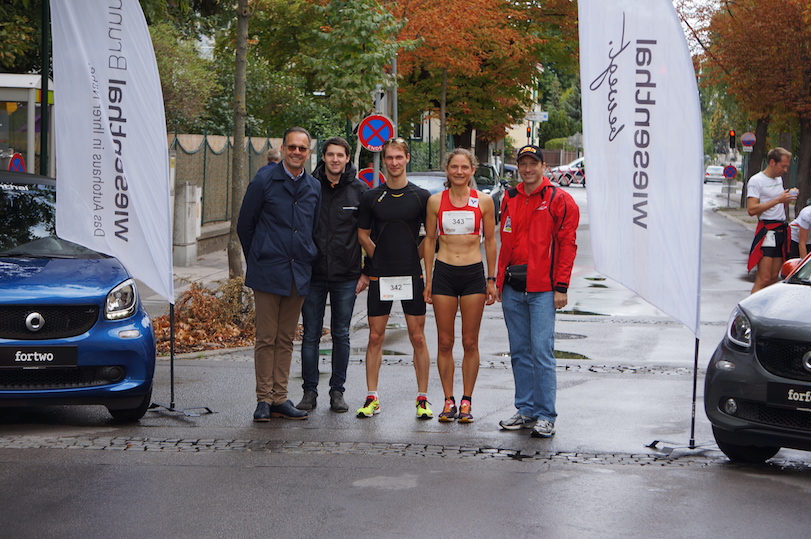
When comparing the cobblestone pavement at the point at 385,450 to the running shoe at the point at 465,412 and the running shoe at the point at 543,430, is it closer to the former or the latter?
the running shoe at the point at 543,430

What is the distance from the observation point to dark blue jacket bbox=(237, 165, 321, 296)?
802 cm

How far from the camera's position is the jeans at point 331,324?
844cm

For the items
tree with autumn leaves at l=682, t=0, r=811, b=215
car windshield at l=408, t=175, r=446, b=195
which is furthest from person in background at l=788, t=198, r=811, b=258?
tree with autumn leaves at l=682, t=0, r=811, b=215

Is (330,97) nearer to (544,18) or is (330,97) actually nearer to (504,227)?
(504,227)

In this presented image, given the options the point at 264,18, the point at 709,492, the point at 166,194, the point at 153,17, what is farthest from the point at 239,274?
the point at 264,18

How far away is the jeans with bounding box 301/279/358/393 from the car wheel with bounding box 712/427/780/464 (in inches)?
110

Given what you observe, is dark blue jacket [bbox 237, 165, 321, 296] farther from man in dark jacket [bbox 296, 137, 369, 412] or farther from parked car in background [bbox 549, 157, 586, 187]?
parked car in background [bbox 549, 157, 586, 187]

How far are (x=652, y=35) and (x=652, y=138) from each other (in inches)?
25.1

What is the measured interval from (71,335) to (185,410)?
1.22m

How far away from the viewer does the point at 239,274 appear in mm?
13438

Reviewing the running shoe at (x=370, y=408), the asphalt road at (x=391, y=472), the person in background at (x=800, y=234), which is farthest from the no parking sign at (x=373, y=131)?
the running shoe at (x=370, y=408)

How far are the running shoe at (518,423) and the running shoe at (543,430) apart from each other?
23 centimetres

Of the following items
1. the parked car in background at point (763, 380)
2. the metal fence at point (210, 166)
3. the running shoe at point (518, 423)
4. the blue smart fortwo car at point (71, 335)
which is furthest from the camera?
the metal fence at point (210, 166)

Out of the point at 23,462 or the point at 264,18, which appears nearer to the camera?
the point at 23,462
